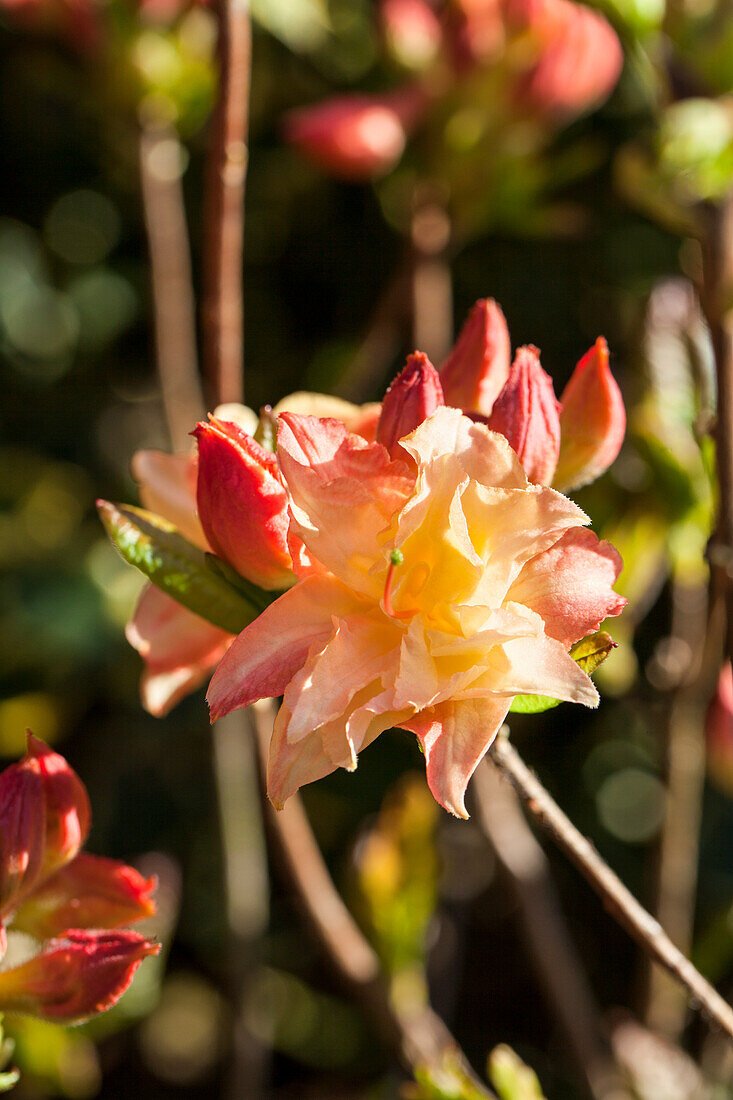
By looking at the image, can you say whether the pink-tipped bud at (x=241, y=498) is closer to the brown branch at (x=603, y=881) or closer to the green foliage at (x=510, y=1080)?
the brown branch at (x=603, y=881)

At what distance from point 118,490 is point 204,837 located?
49 centimetres

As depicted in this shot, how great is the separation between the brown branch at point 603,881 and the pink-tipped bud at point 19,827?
0.25 m

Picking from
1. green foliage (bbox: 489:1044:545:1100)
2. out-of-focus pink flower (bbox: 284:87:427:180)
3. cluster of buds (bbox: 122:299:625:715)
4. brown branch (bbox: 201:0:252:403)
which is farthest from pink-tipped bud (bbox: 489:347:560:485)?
out-of-focus pink flower (bbox: 284:87:427:180)

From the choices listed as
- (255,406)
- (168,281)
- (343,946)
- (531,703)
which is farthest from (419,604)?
(255,406)

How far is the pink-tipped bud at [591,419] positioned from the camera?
1.80 feet

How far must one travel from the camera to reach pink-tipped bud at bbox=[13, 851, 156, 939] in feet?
1.93

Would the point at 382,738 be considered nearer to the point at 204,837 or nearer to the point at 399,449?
the point at 204,837

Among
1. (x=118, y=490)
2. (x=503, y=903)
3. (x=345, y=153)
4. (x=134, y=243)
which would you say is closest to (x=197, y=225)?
(x=134, y=243)

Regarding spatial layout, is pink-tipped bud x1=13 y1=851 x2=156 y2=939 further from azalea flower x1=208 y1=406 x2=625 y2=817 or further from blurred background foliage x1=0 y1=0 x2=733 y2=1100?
blurred background foliage x1=0 y1=0 x2=733 y2=1100

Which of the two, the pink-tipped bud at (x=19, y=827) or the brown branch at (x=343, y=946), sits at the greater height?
the pink-tipped bud at (x=19, y=827)

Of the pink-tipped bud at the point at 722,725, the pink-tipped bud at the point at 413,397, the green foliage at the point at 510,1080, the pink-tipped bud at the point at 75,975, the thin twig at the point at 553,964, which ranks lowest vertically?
the thin twig at the point at 553,964

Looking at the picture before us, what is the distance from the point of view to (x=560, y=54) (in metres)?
1.02

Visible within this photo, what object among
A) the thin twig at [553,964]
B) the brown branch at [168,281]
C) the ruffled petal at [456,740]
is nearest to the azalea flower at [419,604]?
the ruffled petal at [456,740]

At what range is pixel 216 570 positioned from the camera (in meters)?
0.53
